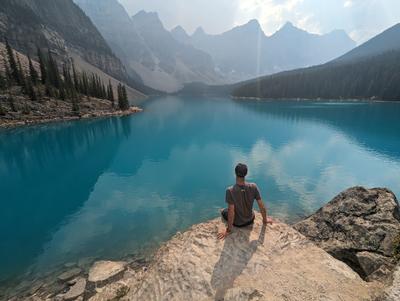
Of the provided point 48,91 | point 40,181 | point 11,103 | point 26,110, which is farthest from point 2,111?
point 40,181

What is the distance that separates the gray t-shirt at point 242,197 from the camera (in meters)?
6.85

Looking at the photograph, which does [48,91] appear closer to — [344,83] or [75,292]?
[75,292]

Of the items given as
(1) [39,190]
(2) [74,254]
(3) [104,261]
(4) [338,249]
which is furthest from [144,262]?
(1) [39,190]

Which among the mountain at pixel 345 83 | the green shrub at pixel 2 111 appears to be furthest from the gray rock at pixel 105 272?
the mountain at pixel 345 83

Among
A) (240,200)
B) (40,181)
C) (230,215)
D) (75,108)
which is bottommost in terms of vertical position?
(40,181)

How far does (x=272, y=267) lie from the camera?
598cm

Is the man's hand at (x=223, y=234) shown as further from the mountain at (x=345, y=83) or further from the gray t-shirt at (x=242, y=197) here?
the mountain at (x=345, y=83)

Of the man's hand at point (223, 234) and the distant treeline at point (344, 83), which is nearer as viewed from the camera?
the man's hand at point (223, 234)

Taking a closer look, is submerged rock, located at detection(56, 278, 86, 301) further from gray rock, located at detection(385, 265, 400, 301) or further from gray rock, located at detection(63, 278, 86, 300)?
gray rock, located at detection(385, 265, 400, 301)

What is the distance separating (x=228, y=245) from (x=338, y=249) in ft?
16.4

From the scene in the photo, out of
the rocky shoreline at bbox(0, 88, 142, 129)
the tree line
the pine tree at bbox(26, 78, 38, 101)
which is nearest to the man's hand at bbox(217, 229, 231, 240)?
the rocky shoreline at bbox(0, 88, 142, 129)

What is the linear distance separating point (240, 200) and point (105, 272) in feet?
25.5

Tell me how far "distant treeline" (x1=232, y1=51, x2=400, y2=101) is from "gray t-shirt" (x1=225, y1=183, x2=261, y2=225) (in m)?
160

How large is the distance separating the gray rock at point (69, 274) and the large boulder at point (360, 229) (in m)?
11.1
